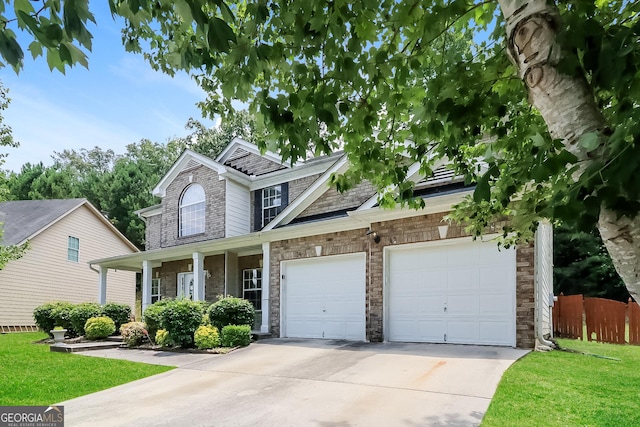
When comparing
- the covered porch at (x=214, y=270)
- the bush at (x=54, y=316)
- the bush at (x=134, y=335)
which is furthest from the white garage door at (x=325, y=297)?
the bush at (x=54, y=316)

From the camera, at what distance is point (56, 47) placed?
6.86 ft

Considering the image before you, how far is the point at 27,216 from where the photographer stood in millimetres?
23594

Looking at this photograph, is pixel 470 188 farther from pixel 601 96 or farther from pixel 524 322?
pixel 601 96

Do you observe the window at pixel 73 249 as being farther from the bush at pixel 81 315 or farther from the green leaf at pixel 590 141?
the green leaf at pixel 590 141

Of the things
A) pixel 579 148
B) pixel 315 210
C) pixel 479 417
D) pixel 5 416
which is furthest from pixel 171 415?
pixel 315 210

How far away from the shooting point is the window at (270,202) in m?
16.8

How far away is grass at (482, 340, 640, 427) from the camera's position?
16.5ft

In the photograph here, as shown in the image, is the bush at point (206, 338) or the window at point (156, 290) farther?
the window at point (156, 290)

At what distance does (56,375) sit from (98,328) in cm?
633

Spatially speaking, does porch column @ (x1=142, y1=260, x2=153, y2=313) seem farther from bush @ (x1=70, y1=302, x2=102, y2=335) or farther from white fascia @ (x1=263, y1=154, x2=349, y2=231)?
white fascia @ (x1=263, y1=154, x2=349, y2=231)

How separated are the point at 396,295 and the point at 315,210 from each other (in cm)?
442

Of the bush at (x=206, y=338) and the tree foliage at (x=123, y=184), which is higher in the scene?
the tree foliage at (x=123, y=184)

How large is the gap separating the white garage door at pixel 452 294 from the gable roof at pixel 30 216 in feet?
59.9

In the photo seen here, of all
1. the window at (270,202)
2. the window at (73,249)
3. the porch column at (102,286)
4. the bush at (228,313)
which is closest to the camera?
the bush at (228,313)
